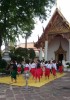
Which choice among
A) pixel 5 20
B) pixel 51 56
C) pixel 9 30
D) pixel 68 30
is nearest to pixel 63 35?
pixel 68 30

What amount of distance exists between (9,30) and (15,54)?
28.0 feet

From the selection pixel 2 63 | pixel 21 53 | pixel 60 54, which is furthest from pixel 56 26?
pixel 2 63

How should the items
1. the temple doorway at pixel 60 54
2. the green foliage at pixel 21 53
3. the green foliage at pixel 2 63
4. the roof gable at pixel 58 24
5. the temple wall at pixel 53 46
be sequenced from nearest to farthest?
1. the green foliage at pixel 2 63
2. the roof gable at pixel 58 24
3. the temple doorway at pixel 60 54
4. the temple wall at pixel 53 46
5. the green foliage at pixel 21 53

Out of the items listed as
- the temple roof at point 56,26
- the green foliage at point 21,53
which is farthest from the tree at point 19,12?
the green foliage at point 21,53

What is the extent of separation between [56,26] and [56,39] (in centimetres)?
250

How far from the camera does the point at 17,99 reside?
1002cm

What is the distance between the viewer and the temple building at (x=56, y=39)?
106 ft

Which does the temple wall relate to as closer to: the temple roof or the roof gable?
the temple roof

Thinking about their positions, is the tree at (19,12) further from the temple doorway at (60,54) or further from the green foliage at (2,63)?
the temple doorway at (60,54)

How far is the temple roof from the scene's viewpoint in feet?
106

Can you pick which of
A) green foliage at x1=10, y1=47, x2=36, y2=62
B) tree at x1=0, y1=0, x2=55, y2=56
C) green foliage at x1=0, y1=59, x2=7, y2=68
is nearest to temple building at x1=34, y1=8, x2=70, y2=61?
green foliage at x1=10, y1=47, x2=36, y2=62

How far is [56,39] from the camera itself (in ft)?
115

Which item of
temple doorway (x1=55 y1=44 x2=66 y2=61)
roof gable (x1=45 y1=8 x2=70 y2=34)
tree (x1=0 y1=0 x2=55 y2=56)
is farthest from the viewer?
temple doorway (x1=55 y1=44 x2=66 y2=61)

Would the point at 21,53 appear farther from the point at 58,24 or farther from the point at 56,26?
the point at 58,24
